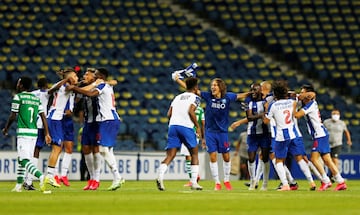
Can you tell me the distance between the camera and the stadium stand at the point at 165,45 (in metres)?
33.1

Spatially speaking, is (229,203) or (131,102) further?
(131,102)

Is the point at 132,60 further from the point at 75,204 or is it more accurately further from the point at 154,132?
the point at 75,204

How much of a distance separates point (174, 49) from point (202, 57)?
3.59ft

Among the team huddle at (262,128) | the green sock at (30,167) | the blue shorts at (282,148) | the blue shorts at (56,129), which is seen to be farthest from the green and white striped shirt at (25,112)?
the blue shorts at (282,148)

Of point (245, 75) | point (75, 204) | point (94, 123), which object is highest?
point (245, 75)

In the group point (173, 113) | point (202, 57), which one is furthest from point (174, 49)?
point (173, 113)

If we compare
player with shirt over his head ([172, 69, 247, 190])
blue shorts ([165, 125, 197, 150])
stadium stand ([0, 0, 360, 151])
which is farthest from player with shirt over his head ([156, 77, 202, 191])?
stadium stand ([0, 0, 360, 151])

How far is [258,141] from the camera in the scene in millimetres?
19656

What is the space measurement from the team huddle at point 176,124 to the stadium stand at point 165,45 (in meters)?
11.1

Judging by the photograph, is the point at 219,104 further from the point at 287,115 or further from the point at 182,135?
the point at 287,115

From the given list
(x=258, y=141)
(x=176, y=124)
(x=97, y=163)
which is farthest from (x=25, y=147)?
(x=258, y=141)

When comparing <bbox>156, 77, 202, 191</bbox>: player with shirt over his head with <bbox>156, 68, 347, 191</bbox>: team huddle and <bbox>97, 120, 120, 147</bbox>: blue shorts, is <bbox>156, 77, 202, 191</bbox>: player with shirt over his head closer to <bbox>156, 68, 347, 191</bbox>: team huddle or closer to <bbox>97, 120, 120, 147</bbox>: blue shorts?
<bbox>156, 68, 347, 191</bbox>: team huddle

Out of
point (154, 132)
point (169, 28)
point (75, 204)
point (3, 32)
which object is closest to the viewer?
point (75, 204)

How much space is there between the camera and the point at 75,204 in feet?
44.0
